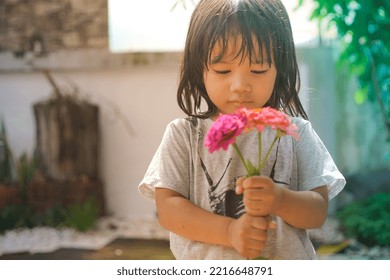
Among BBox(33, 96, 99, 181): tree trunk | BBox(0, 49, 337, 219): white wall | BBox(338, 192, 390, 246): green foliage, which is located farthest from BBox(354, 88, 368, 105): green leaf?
BBox(33, 96, 99, 181): tree trunk

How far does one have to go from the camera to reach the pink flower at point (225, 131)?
0.87 m

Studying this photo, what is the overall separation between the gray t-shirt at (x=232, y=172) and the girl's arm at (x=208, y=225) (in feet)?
0.08

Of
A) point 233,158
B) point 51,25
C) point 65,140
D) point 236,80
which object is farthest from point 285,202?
point 65,140

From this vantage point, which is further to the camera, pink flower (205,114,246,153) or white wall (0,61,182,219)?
white wall (0,61,182,219)

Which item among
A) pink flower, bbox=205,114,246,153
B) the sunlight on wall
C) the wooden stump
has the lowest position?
the wooden stump

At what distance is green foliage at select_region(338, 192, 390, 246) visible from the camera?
1542 millimetres

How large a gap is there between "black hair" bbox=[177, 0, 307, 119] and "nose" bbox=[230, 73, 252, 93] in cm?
4

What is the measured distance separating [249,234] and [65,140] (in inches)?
41.6

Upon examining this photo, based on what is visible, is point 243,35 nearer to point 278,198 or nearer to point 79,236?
point 278,198

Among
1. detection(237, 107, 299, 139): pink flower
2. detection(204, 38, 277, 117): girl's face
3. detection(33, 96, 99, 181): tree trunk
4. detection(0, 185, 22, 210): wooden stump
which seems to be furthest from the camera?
detection(33, 96, 99, 181): tree trunk

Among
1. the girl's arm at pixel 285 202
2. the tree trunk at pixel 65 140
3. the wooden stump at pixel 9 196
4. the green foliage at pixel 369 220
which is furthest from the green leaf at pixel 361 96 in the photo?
the wooden stump at pixel 9 196

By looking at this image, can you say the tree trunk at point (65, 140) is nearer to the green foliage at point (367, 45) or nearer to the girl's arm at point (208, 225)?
the girl's arm at point (208, 225)

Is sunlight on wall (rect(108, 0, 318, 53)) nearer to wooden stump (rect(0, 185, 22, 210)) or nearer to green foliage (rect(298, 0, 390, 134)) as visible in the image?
green foliage (rect(298, 0, 390, 134))

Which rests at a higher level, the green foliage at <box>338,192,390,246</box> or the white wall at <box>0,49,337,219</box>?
the white wall at <box>0,49,337,219</box>
